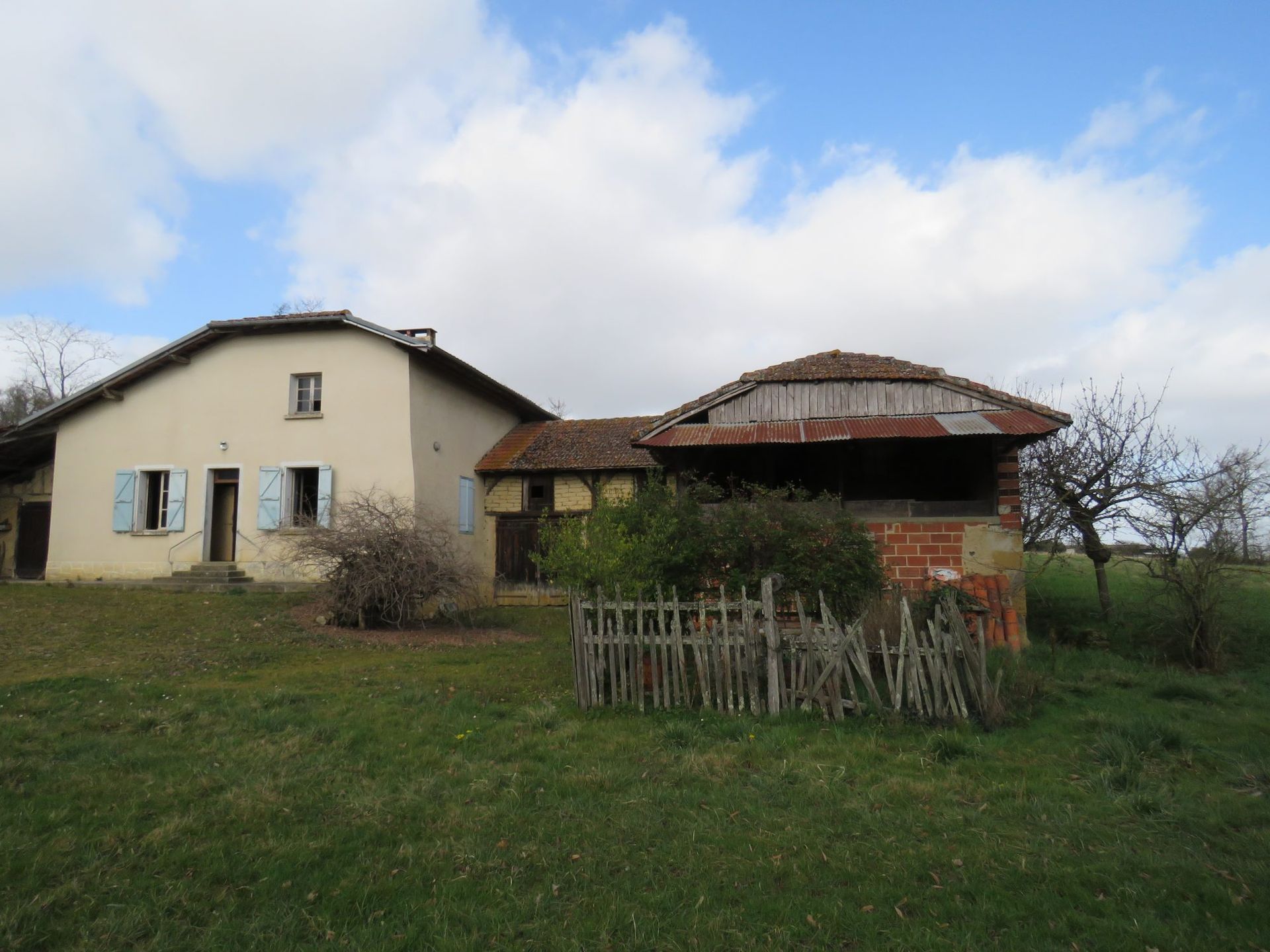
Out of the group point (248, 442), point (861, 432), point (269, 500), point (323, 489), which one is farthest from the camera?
point (248, 442)

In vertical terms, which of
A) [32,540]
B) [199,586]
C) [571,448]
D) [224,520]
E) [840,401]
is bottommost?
[199,586]

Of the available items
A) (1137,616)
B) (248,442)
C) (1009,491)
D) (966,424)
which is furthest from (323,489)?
(1137,616)

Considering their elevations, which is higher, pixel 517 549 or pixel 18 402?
pixel 18 402

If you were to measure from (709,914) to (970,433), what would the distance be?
28.5 feet

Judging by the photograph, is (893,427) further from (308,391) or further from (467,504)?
(308,391)

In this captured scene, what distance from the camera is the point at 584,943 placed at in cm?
321

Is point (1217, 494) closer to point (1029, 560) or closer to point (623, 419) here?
point (1029, 560)

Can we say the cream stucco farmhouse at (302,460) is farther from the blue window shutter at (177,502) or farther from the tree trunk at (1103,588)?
the tree trunk at (1103,588)

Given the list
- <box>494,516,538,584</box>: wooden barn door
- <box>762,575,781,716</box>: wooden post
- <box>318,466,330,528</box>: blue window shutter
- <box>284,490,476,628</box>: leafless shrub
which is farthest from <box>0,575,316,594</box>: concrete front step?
<box>762,575,781,716</box>: wooden post

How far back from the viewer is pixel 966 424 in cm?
1098

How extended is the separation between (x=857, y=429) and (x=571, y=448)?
9239mm

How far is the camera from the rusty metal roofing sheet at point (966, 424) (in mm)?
10516

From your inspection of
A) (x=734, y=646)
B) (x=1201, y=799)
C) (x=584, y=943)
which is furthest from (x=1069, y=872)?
(x=734, y=646)

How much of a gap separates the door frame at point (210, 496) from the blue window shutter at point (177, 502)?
1.64 ft
